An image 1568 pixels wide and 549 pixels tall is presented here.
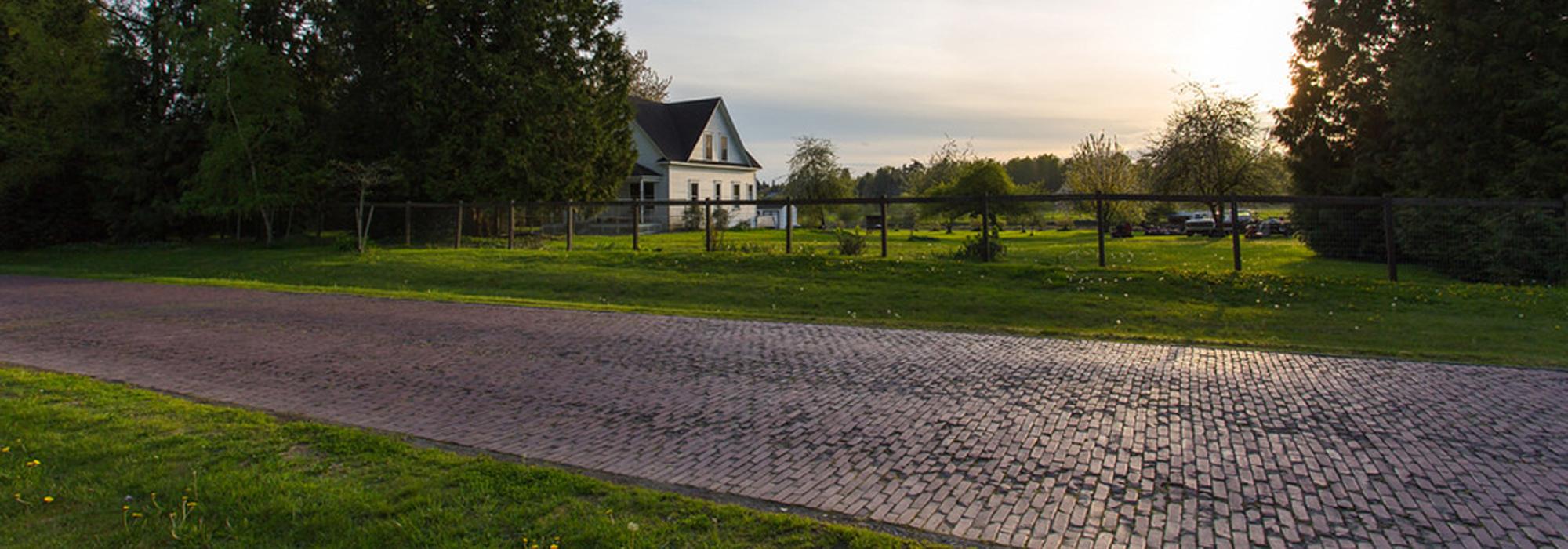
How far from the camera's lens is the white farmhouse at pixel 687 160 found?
4316cm

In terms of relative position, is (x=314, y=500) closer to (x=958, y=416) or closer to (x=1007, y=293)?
(x=958, y=416)

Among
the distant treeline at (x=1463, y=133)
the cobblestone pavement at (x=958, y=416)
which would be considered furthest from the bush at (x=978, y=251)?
the distant treeline at (x=1463, y=133)

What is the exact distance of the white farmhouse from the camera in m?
43.2

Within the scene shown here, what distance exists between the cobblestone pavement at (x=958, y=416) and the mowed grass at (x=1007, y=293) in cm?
169

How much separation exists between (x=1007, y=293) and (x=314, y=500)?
1128cm

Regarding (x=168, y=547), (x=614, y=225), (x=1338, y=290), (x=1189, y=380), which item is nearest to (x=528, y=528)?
(x=168, y=547)

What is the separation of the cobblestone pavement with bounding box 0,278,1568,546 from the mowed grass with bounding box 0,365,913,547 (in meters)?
0.47

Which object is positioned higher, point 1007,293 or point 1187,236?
point 1187,236

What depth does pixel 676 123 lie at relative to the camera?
154 ft

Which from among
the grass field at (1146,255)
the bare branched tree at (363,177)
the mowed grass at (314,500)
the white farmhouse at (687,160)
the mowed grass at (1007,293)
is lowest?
the mowed grass at (314,500)

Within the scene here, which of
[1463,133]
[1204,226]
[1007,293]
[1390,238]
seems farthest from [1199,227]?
[1007,293]

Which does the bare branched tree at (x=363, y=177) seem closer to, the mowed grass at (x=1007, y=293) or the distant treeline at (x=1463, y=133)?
the mowed grass at (x=1007, y=293)

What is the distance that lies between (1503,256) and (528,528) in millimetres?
18997

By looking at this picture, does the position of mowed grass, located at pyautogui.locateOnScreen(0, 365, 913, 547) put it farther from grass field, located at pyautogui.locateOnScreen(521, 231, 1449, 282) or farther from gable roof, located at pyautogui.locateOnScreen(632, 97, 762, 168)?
gable roof, located at pyautogui.locateOnScreen(632, 97, 762, 168)
